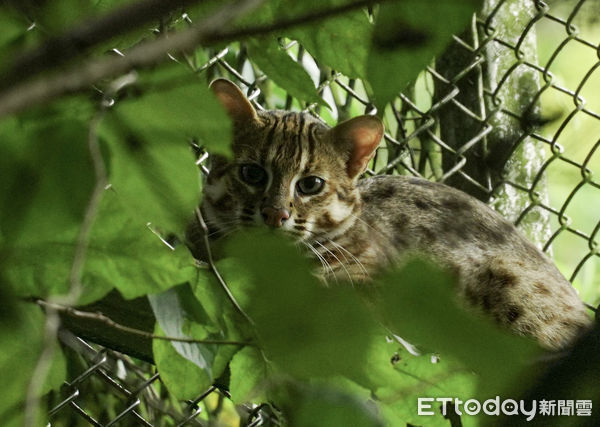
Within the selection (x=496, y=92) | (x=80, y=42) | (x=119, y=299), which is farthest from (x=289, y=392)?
(x=496, y=92)

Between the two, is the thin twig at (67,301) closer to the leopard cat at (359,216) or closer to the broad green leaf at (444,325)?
the broad green leaf at (444,325)

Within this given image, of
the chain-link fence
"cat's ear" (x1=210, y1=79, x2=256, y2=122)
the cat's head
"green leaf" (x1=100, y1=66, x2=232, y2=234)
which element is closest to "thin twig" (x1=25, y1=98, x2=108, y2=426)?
"green leaf" (x1=100, y1=66, x2=232, y2=234)

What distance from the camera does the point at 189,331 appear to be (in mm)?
767

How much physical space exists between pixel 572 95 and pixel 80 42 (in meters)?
2.18

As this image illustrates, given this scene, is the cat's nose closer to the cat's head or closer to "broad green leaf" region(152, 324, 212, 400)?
the cat's head

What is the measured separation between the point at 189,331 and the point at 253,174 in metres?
1.12

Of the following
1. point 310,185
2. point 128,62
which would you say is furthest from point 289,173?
point 128,62

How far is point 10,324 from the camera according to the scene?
A: 491 mm

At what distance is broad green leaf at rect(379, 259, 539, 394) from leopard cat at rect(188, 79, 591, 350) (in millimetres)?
1343

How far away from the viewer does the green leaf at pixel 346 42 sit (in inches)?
21.9

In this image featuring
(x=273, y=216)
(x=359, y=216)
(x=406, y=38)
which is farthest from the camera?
(x=359, y=216)

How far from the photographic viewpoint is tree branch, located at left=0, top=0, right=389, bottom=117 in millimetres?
258

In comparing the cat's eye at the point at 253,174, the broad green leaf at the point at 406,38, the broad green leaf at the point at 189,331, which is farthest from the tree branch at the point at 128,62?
the cat's eye at the point at 253,174

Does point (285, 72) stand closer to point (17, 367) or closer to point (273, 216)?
point (17, 367)
